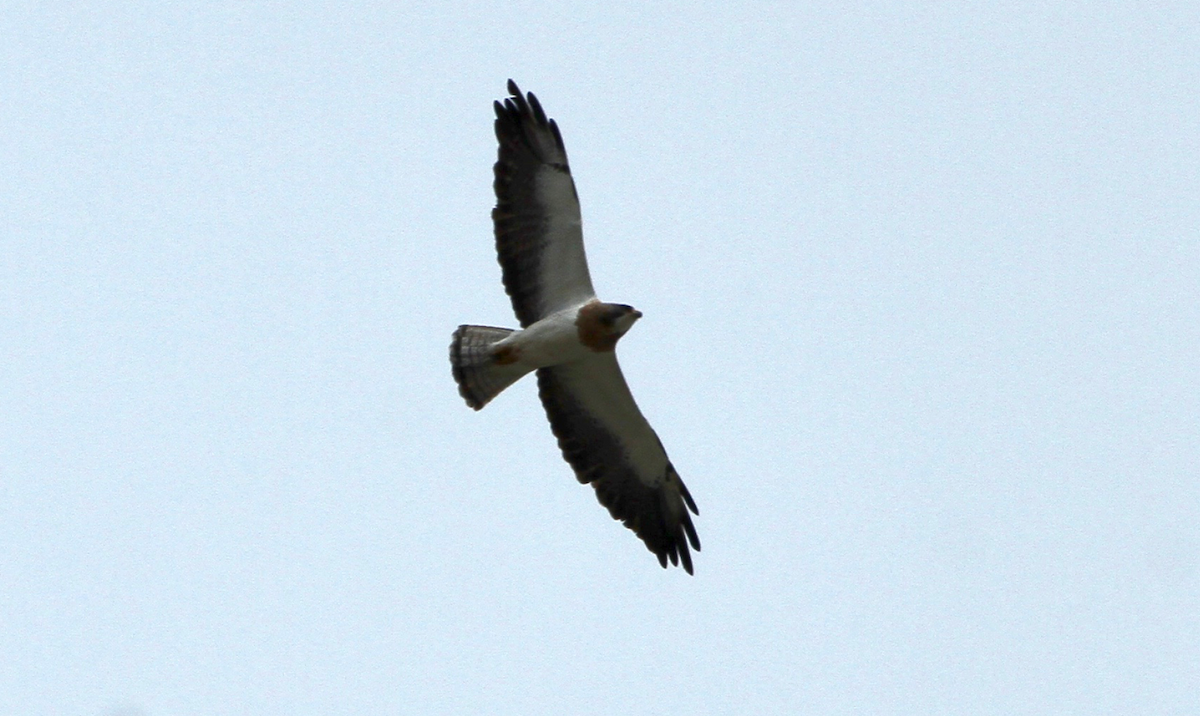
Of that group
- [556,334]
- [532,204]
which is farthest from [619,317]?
[532,204]

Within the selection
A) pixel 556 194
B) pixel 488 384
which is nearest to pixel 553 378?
pixel 488 384

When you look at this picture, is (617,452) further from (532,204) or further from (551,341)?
(532,204)

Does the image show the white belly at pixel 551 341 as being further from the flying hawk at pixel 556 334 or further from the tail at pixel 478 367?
the tail at pixel 478 367

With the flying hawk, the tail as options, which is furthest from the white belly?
the tail

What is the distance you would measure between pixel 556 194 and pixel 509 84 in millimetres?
991

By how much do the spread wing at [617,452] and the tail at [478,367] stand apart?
42cm

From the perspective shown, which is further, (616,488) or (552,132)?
(616,488)

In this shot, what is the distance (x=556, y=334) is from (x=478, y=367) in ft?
2.54

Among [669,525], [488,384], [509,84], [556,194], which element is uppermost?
[509,84]

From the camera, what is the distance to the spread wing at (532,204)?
1352 centimetres

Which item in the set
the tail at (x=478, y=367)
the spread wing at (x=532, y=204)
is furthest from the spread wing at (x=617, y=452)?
the spread wing at (x=532, y=204)

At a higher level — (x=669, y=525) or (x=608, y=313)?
(x=608, y=313)

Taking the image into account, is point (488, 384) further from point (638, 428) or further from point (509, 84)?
point (509, 84)

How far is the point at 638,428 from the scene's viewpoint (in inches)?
559
